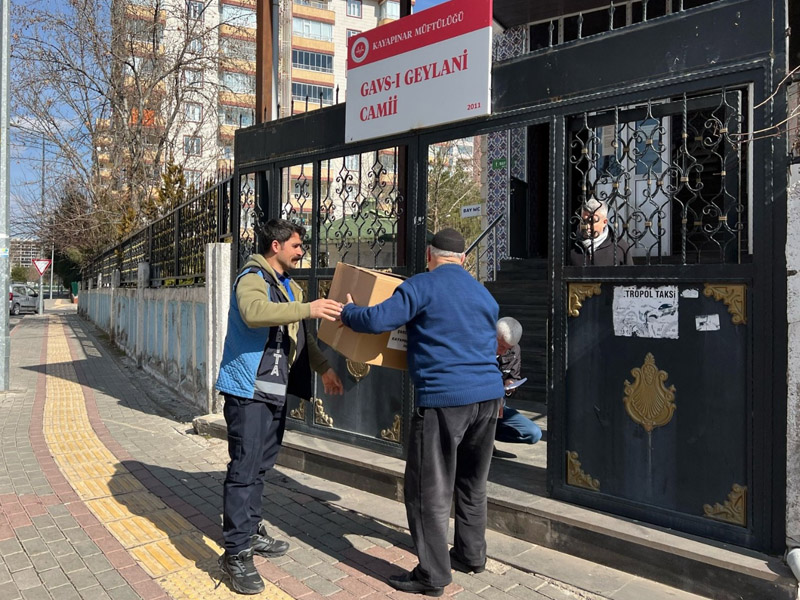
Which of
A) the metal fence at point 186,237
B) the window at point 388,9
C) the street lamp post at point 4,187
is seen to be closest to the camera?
the metal fence at point 186,237

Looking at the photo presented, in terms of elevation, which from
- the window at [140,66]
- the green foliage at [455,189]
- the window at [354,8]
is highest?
the window at [354,8]

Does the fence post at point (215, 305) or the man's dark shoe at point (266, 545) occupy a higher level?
the fence post at point (215, 305)

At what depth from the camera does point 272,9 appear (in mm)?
7422

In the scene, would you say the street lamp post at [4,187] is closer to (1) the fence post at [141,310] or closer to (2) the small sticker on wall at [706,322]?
(1) the fence post at [141,310]

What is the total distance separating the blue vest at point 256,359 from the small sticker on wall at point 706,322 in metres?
2.36

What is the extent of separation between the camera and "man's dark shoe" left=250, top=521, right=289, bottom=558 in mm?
3850

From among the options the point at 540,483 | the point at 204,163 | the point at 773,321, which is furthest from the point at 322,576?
the point at 204,163

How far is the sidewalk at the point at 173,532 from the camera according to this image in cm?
345

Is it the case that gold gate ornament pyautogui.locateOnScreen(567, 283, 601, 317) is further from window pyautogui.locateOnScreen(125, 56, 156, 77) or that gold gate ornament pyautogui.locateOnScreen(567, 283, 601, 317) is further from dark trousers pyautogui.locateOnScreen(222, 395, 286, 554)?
window pyautogui.locateOnScreen(125, 56, 156, 77)

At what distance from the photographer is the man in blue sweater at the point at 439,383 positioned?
10.9ft

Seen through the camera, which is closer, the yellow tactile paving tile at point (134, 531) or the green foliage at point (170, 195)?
the yellow tactile paving tile at point (134, 531)

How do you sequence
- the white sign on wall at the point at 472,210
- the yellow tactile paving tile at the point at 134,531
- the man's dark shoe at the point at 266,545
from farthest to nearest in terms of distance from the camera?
the white sign on wall at the point at 472,210 → the yellow tactile paving tile at the point at 134,531 → the man's dark shoe at the point at 266,545

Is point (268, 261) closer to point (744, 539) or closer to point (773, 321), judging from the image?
point (773, 321)

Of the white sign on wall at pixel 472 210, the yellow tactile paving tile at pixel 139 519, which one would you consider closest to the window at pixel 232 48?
the white sign on wall at pixel 472 210
